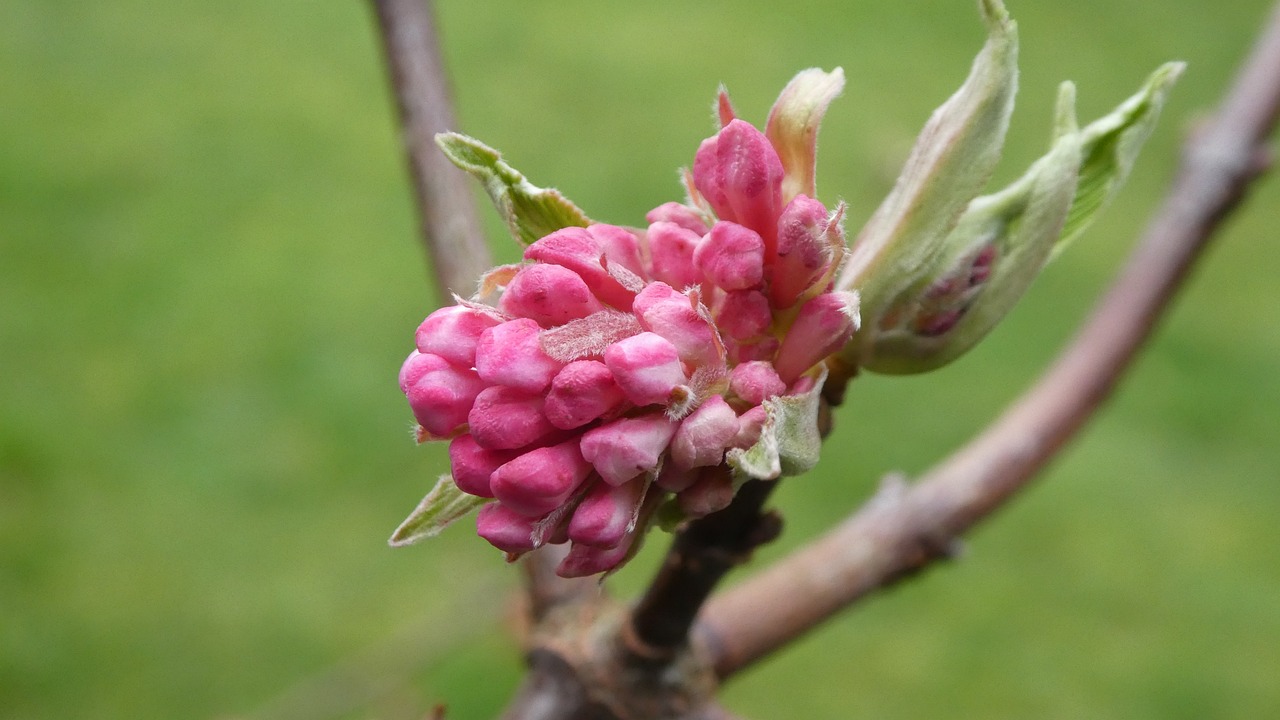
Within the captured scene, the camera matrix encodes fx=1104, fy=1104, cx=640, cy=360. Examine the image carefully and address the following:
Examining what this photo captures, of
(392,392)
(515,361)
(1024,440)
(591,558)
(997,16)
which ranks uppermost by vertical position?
(997,16)

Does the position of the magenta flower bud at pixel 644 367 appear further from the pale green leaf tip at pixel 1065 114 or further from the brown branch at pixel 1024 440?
the brown branch at pixel 1024 440

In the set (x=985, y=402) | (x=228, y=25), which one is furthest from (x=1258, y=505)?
(x=228, y=25)

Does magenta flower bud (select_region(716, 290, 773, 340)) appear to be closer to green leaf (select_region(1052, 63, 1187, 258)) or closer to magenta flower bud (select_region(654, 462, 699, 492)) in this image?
magenta flower bud (select_region(654, 462, 699, 492))

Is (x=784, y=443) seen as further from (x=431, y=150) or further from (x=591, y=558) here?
(x=431, y=150)

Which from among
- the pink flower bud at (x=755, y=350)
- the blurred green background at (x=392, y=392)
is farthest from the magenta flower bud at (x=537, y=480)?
the blurred green background at (x=392, y=392)

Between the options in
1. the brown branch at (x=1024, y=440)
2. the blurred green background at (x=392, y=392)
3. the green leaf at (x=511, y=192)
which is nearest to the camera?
the green leaf at (x=511, y=192)

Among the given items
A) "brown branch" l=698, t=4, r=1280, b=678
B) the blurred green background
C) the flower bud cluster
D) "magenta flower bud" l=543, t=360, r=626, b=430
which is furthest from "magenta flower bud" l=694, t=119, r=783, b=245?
the blurred green background

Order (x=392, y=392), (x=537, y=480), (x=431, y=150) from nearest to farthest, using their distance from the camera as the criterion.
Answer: (x=537, y=480), (x=431, y=150), (x=392, y=392)

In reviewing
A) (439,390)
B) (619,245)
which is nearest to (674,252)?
(619,245)
